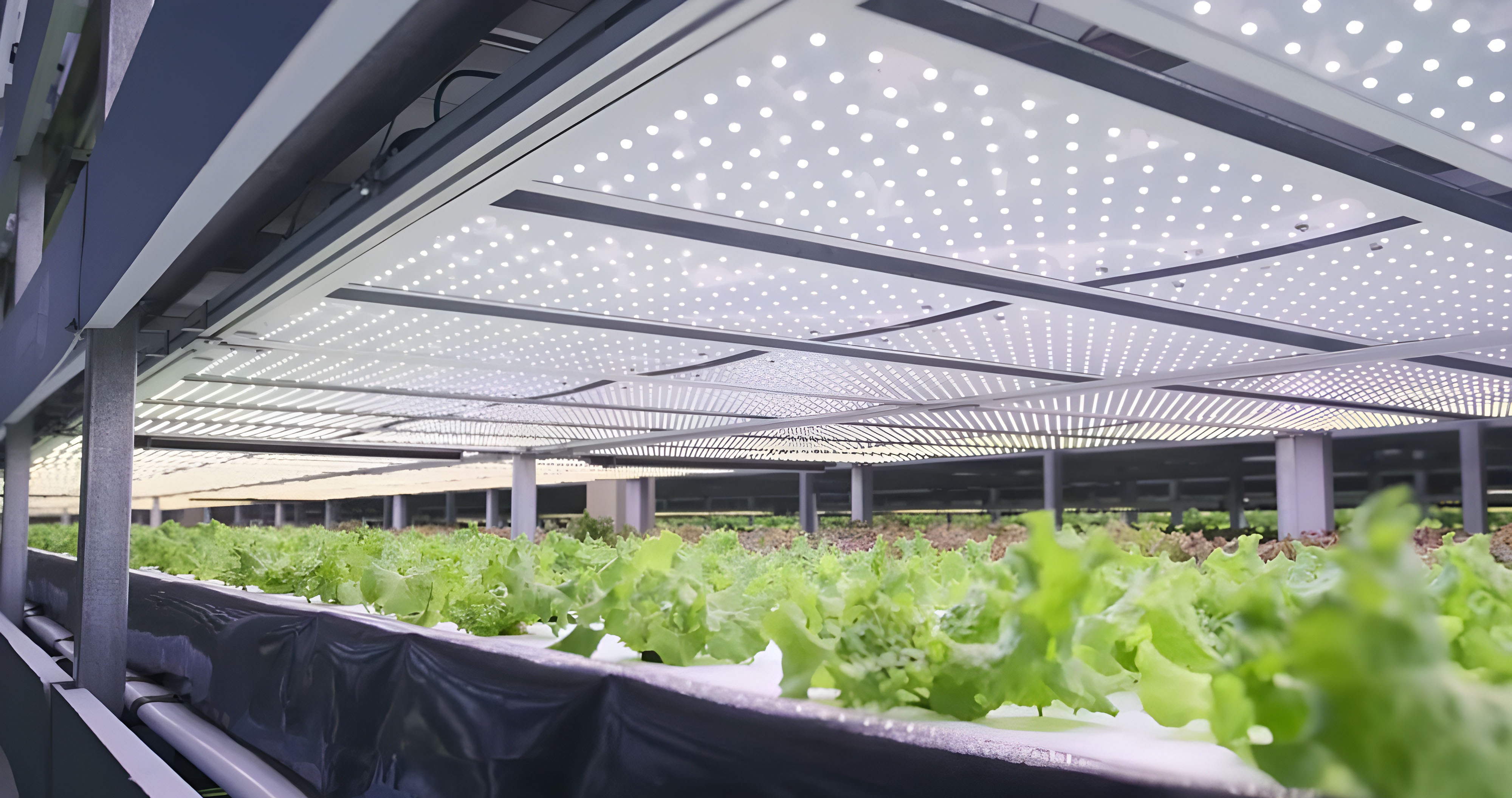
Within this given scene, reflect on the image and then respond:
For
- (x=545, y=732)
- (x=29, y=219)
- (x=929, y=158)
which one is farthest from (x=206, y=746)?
(x=29, y=219)

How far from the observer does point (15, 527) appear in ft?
22.9

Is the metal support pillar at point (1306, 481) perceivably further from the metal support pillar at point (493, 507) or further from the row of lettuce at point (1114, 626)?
the metal support pillar at point (493, 507)

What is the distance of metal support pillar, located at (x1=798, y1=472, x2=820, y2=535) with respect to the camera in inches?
674

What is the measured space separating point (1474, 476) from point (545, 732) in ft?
30.9

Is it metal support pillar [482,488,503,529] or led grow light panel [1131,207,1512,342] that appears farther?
metal support pillar [482,488,503,529]

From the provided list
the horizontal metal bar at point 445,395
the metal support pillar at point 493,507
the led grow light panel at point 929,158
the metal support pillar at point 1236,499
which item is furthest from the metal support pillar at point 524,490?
the led grow light panel at point 929,158

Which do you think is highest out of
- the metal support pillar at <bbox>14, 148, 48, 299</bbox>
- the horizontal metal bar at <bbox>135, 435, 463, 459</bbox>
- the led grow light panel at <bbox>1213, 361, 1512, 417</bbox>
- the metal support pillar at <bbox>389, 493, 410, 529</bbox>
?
the metal support pillar at <bbox>14, 148, 48, 299</bbox>

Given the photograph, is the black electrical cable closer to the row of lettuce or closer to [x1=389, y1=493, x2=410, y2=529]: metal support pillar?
the row of lettuce

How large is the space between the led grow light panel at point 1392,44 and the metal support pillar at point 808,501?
15220 mm

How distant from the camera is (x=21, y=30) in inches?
219

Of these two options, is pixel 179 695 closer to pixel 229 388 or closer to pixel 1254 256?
pixel 229 388

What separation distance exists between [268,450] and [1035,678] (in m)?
9.93

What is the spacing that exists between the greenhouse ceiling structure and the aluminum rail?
1.26 metres

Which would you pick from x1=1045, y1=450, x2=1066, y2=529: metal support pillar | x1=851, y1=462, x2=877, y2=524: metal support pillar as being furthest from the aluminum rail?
x1=851, y1=462, x2=877, y2=524: metal support pillar
